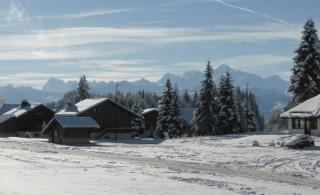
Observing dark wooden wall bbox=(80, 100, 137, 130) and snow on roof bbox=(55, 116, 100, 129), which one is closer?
snow on roof bbox=(55, 116, 100, 129)

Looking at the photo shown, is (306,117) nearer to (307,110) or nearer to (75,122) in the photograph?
(307,110)

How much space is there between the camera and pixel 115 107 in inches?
3484

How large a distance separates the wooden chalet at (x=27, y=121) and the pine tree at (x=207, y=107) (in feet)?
97.3

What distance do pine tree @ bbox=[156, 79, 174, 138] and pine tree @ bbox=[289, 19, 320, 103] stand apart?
64.6 feet

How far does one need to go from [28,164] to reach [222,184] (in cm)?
1415

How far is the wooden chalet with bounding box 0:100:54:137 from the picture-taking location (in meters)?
99.1

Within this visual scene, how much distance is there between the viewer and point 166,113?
8562 centimetres

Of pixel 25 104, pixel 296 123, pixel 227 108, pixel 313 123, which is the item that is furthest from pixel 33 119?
pixel 313 123

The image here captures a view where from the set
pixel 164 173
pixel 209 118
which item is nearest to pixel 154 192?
pixel 164 173

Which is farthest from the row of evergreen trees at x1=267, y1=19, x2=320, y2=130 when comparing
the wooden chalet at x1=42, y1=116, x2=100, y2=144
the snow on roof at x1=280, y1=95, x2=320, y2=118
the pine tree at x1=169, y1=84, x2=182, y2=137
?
the wooden chalet at x1=42, y1=116, x2=100, y2=144

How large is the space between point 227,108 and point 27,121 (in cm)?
3719

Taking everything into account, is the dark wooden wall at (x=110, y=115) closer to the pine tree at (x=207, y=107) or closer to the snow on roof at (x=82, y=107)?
the snow on roof at (x=82, y=107)

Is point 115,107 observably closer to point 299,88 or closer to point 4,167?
point 299,88

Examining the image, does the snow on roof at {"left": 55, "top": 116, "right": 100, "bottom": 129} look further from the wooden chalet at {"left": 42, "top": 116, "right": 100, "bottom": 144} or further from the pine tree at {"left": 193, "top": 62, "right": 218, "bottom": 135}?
the pine tree at {"left": 193, "top": 62, "right": 218, "bottom": 135}
